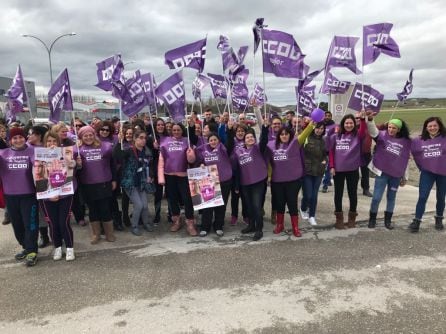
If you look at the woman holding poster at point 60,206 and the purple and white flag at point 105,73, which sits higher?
the purple and white flag at point 105,73

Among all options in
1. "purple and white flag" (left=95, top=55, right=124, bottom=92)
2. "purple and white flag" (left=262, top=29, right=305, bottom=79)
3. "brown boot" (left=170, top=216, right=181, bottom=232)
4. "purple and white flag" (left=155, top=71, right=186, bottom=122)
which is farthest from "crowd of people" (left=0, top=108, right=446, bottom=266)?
"purple and white flag" (left=95, top=55, right=124, bottom=92)

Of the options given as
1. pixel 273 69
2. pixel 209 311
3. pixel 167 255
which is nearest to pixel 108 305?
pixel 209 311

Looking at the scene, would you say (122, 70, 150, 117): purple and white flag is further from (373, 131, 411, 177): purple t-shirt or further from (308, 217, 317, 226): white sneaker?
(373, 131, 411, 177): purple t-shirt

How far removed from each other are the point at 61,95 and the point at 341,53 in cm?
496

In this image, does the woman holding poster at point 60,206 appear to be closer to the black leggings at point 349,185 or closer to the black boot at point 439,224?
the black leggings at point 349,185

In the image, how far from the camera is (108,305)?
3748mm

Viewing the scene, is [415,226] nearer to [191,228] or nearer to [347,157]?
[347,157]

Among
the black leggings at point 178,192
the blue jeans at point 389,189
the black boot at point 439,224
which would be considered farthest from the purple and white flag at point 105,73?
the black boot at point 439,224

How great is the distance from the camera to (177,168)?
5918 mm

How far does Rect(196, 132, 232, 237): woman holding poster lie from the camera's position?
5738mm

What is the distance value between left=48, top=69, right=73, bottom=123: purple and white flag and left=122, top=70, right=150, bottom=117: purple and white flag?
1.09 meters

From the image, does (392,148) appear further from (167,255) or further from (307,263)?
(167,255)

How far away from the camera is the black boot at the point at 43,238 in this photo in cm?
547

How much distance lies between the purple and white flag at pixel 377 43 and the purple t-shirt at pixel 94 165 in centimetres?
482
